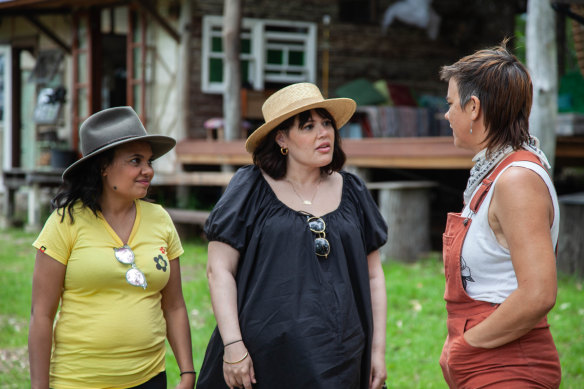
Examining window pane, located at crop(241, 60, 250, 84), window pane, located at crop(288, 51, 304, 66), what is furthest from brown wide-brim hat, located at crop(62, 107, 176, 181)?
window pane, located at crop(288, 51, 304, 66)

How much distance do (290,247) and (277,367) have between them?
445 millimetres

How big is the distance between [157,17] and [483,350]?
10805 mm

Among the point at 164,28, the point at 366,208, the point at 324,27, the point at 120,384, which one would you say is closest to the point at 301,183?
the point at 366,208

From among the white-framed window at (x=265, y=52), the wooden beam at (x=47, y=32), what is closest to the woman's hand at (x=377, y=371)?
the white-framed window at (x=265, y=52)

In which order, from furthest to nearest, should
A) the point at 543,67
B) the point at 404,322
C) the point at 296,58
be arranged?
the point at 296,58
the point at 543,67
the point at 404,322

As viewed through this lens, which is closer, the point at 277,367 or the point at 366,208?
the point at 277,367

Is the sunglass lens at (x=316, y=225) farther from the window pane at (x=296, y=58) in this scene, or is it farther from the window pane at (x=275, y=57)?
the window pane at (x=296, y=58)

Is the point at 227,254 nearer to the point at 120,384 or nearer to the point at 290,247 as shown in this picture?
the point at 290,247

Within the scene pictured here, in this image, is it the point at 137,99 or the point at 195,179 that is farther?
the point at 137,99

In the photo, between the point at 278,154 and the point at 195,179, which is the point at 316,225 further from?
the point at 195,179

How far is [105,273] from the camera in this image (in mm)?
2660

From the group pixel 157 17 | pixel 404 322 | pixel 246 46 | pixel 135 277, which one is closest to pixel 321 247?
pixel 135 277

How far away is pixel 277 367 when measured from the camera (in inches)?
107

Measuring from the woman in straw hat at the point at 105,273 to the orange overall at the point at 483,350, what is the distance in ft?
3.60
